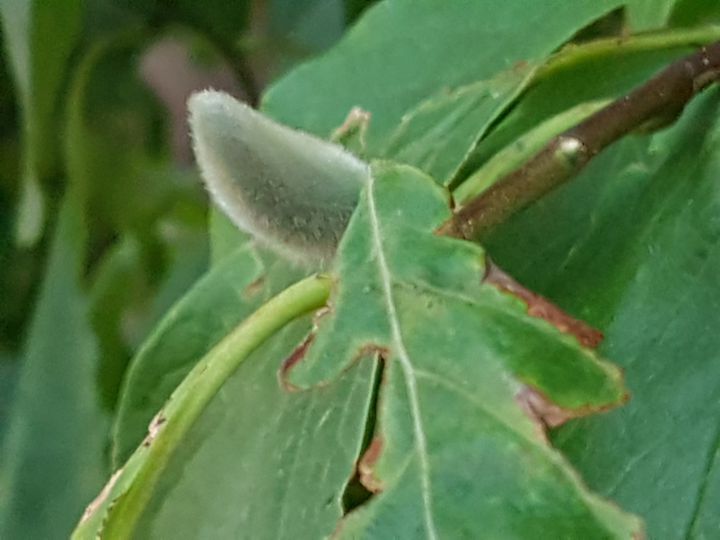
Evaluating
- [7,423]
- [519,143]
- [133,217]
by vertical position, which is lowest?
[7,423]

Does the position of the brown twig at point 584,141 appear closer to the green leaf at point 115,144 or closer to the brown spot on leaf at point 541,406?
the brown spot on leaf at point 541,406

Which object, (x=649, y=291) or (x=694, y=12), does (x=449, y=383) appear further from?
(x=694, y=12)

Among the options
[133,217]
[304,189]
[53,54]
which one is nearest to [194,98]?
[304,189]

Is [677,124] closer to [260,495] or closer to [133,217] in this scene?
[260,495]

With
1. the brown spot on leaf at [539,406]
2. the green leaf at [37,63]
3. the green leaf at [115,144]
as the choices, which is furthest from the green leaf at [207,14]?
the brown spot on leaf at [539,406]

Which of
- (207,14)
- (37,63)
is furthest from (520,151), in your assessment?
(207,14)

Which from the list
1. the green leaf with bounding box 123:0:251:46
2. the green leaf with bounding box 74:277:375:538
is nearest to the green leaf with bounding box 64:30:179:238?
the green leaf with bounding box 123:0:251:46
